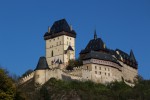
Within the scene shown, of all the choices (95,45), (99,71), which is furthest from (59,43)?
(99,71)

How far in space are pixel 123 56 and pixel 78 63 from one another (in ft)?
48.6

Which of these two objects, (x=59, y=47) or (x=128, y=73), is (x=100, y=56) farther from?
(x=128, y=73)

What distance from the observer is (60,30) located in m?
109

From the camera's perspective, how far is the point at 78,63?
334 feet

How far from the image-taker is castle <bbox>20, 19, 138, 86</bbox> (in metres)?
94.9

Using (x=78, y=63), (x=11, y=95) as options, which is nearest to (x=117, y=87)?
(x=78, y=63)

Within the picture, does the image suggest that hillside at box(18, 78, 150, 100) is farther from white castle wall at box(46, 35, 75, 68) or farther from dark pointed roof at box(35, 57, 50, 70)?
white castle wall at box(46, 35, 75, 68)

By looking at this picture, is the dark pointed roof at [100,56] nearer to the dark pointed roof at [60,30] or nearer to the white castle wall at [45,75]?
the white castle wall at [45,75]

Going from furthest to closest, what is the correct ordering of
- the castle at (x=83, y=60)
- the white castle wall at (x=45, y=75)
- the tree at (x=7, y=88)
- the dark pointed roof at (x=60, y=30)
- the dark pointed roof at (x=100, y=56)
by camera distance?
the dark pointed roof at (x=60, y=30) → the dark pointed roof at (x=100, y=56) → the castle at (x=83, y=60) → the white castle wall at (x=45, y=75) → the tree at (x=7, y=88)

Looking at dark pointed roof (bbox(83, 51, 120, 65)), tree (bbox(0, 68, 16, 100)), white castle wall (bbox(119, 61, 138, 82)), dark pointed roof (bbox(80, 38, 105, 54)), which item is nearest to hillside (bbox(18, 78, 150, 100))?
dark pointed roof (bbox(83, 51, 120, 65))

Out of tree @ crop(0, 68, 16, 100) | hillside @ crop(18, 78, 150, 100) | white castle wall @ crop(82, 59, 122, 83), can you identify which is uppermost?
white castle wall @ crop(82, 59, 122, 83)

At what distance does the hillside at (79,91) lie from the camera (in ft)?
295

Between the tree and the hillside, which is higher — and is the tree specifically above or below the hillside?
below

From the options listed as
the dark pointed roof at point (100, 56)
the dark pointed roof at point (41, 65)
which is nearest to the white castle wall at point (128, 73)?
the dark pointed roof at point (100, 56)
